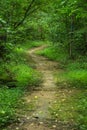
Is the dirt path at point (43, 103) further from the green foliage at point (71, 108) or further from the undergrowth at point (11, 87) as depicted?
the undergrowth at point (11, 87)

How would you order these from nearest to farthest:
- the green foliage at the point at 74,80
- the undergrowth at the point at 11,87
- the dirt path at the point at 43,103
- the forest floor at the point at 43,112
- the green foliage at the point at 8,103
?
the forest floor at the point at 43,112 < the dirt path at the point at 43,103 < the green foliage at the point at 8,103 < the undergrowth at the point at 11,87 < the green foliage at the point at 74,80

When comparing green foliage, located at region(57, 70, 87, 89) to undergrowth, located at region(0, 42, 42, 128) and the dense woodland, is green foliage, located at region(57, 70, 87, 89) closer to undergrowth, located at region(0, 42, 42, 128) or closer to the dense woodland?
the dense woodland

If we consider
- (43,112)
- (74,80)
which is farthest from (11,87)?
(43,112)

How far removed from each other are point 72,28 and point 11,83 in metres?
13.7

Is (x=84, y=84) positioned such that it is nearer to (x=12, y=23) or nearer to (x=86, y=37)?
(x=12, y=23)

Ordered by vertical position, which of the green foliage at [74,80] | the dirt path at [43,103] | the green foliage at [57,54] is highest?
the dirt path at [43,103]

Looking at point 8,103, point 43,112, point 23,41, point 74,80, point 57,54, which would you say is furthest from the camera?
point 57,54

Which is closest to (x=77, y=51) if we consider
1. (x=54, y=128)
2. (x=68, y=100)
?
(x=68, y=100)

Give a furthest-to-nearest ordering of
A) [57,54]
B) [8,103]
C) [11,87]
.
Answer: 1. [57,54]
2. [11,87]
3. [8,103]

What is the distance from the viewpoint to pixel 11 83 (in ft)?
48.3

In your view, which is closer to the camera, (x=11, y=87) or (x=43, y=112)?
(x=43, y=112)

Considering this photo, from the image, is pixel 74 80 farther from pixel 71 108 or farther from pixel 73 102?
pixel 71 108

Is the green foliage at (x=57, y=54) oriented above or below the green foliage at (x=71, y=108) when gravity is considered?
below

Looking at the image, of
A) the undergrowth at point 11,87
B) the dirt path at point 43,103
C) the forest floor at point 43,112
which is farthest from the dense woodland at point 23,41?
the dirt path at point 43,103
